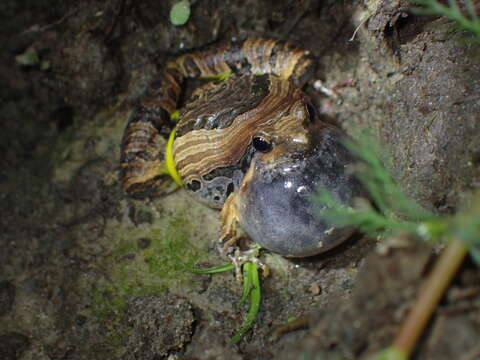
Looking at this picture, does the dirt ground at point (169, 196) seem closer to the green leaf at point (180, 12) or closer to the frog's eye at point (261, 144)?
the green leaf at point (180, 12)

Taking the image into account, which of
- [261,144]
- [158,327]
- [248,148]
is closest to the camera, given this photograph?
[261,144]

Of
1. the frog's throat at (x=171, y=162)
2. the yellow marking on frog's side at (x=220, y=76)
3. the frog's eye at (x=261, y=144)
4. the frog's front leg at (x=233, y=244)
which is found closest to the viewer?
the frog's eye at (x=261, y=144)

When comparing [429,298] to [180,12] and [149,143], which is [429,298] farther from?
[180,12]

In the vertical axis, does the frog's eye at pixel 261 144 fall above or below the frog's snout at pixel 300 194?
above

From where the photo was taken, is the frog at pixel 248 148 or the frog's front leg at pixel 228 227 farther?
the frog's front leg at pixel 228 227

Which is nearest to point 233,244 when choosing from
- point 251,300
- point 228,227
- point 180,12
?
point 228,227

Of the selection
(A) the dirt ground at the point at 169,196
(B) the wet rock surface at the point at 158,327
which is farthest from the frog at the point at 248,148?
(B) the wet rock surface at the point at 158,327

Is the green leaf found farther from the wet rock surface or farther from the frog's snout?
→ the wet rock surface
